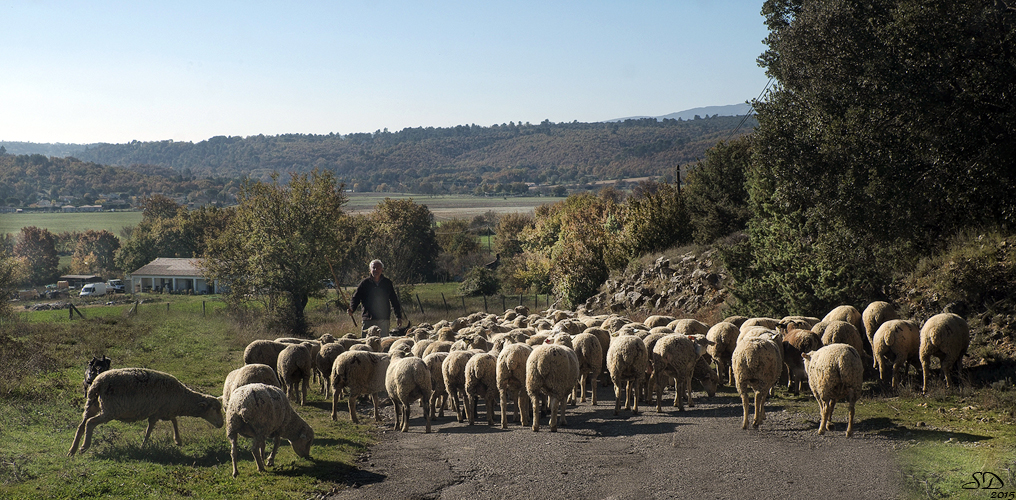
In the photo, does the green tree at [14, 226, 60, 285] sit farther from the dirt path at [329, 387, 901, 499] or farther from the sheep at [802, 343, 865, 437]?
the sheep at [802, 343, 865, 437]

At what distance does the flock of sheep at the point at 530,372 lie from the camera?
1126 cm

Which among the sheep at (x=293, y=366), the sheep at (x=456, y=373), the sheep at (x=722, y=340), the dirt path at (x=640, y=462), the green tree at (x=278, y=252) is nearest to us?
the dirt path at (x=640, y=462)

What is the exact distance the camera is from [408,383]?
45.4 feet

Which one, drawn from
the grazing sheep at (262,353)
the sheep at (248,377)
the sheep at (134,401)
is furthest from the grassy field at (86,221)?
the sheep at (134,401)

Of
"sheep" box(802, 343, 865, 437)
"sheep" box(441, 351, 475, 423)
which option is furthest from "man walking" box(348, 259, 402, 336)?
"sheep" box(802, 343, 865, 437)

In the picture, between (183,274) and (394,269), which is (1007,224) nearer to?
(394,269)

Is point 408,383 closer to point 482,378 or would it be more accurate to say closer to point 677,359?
point 482,378

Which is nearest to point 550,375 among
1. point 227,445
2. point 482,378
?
point 482,378

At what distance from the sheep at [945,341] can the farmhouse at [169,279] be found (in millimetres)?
87658

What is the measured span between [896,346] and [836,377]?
402 centimetres

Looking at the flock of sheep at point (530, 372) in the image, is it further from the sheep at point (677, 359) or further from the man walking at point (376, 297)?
the man walking at point (376, 297)

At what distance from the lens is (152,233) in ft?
348

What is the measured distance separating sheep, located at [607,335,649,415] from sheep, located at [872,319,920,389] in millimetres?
4868

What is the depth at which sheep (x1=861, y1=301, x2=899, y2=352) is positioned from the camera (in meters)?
17.1
